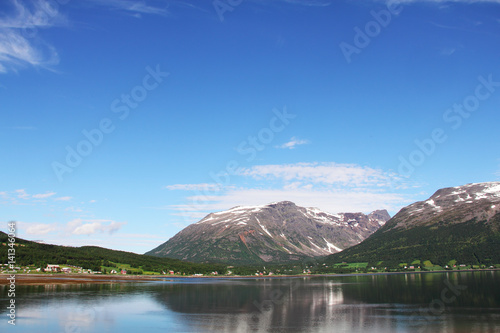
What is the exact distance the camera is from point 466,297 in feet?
334

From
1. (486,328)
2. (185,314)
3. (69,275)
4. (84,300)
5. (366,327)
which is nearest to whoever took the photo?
(486,328)

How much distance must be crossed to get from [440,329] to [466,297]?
50.4 metres

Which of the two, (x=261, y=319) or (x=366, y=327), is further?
(x=261, y=319)

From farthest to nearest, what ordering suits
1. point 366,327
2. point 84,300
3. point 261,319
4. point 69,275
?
1. point 69,275
2. point 84,300
3. point 261,319
4. point 366,327

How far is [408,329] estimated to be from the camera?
203ft

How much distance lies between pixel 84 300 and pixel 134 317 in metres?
30.8

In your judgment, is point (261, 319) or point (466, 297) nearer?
point (261, 319)

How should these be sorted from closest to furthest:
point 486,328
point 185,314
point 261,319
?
point 486,328, point 261,319, point 185,314

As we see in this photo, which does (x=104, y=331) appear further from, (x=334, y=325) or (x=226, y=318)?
(x=334, y=325)

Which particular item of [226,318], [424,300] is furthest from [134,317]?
[424,300]

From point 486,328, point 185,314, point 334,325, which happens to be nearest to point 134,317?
point 185,314

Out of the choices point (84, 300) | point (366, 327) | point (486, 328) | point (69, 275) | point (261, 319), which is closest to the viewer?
point (486, 328)

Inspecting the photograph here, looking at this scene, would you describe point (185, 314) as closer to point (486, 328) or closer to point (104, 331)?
point (104, 331)

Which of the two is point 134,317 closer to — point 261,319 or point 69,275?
point 261,319
